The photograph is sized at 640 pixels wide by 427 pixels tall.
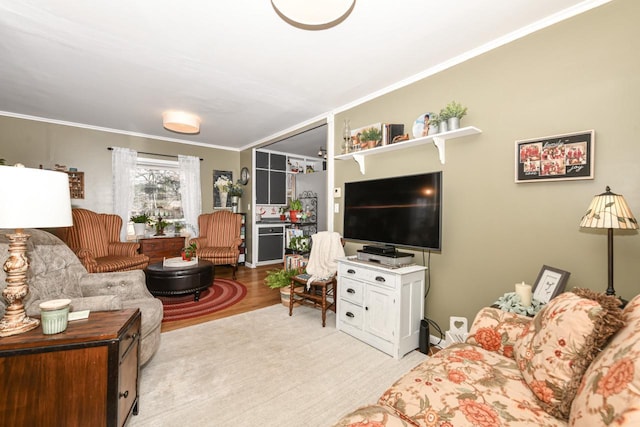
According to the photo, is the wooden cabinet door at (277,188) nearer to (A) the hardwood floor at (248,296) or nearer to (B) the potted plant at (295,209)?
(A) the hardwood floor at (248,296)

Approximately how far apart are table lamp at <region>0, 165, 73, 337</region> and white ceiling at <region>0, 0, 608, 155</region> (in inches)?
53.1

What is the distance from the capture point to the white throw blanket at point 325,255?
311 cm

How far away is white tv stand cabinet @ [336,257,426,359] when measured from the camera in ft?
7.50

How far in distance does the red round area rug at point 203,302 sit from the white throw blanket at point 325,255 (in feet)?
4.21

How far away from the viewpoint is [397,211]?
2.57 m

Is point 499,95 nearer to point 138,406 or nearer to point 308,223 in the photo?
point 138,406

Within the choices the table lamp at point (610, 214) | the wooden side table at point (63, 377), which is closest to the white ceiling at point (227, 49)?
the table lamp at point (610, 214)

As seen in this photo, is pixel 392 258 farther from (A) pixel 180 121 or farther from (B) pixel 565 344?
(A) pixel 180 121

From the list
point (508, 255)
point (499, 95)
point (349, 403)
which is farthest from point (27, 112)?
point (508, 255)

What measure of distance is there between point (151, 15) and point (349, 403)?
2.96 m

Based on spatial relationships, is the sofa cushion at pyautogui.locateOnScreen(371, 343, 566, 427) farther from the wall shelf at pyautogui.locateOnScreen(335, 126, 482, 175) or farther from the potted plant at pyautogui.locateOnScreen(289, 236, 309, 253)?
the potted plant at pyautogui.locateOnScreen(289, 236, 309, 253)

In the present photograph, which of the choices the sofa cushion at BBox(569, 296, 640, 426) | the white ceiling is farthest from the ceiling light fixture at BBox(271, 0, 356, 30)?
the sofa cushion at BBox(569, 296, 640, 426)

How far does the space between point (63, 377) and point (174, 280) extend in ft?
7.59

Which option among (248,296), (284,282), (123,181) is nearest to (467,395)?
(284,282)
